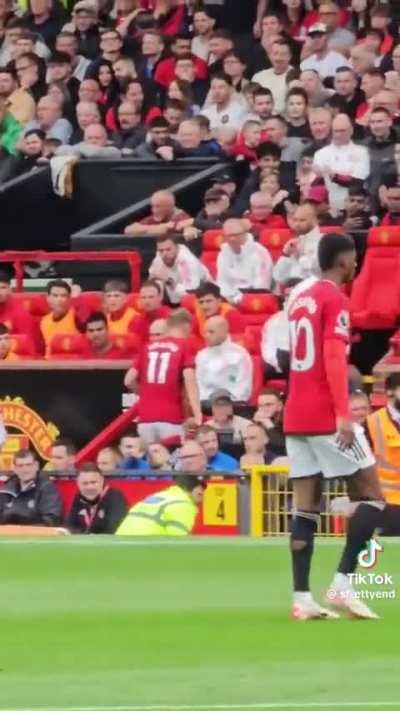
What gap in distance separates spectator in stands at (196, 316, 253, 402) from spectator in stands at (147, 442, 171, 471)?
3.94 ft

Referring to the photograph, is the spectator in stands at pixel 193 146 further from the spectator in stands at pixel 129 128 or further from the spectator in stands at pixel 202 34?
the spectator in stands at pixel 202 34

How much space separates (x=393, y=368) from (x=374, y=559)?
19.7ft

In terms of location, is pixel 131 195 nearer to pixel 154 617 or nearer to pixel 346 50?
pixel 346 50

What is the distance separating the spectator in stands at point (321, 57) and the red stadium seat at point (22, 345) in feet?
14.2

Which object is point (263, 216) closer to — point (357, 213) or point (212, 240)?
point (212, 240)

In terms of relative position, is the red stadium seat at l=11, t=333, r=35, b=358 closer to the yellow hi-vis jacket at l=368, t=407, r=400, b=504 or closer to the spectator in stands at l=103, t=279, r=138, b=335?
the spectator in stands at l=103, t=279, r=138, b=335

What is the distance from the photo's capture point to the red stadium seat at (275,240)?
21.4 m

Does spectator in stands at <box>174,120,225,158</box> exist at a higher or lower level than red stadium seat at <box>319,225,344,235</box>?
higher

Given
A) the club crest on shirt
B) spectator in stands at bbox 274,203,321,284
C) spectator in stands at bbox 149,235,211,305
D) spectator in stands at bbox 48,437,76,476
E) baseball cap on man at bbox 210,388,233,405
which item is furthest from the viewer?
spectator in stands at bbox 149,235,211,305

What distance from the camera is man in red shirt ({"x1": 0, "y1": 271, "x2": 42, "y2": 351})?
22047 millimetres

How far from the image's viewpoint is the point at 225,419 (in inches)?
752

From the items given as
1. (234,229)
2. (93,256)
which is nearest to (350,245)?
(234,229)

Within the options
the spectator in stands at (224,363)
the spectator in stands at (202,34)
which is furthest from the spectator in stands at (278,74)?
the spectator in stands at (224,363)

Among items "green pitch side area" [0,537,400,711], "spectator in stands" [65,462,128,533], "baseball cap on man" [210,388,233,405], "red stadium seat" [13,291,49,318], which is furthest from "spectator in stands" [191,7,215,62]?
"green pitch side area" [0,537,400,711]
